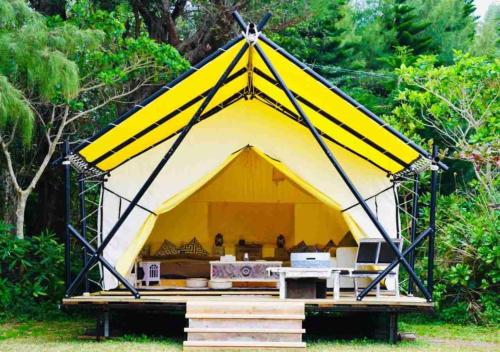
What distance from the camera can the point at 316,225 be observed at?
1244 centimetres

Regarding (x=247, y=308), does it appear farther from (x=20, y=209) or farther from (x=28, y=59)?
(x=20, y=209)

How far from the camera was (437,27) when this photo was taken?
18219 mm

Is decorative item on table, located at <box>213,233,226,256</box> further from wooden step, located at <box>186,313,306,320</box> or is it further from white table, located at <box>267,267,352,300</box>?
wooden step, located at <box>186,313,306,320</box>

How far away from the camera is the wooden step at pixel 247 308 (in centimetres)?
765

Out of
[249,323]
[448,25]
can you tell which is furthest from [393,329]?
[448,25]

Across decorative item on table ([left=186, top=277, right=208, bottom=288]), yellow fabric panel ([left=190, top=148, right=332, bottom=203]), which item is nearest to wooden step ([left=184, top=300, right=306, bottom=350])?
decorative item on table ([left=186, top=277, right=208, bottom=288])

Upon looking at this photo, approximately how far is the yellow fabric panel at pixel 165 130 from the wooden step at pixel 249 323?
244 cm

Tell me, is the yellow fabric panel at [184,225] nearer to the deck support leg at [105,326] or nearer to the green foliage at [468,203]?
the green foliage at [468,203]

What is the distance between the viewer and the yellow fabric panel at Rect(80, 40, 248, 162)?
802 cm

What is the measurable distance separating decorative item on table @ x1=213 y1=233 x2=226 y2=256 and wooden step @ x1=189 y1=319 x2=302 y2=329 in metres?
4.59

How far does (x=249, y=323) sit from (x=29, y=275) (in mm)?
4482

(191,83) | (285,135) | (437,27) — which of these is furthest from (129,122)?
(437,27)

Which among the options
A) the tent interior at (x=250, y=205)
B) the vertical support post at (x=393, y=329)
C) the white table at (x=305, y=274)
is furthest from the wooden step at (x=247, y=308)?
the tent interior at (x=250, y=205)

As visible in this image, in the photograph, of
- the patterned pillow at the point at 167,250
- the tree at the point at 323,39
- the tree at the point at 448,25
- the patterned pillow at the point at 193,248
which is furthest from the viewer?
the tree at the point at 448,25
